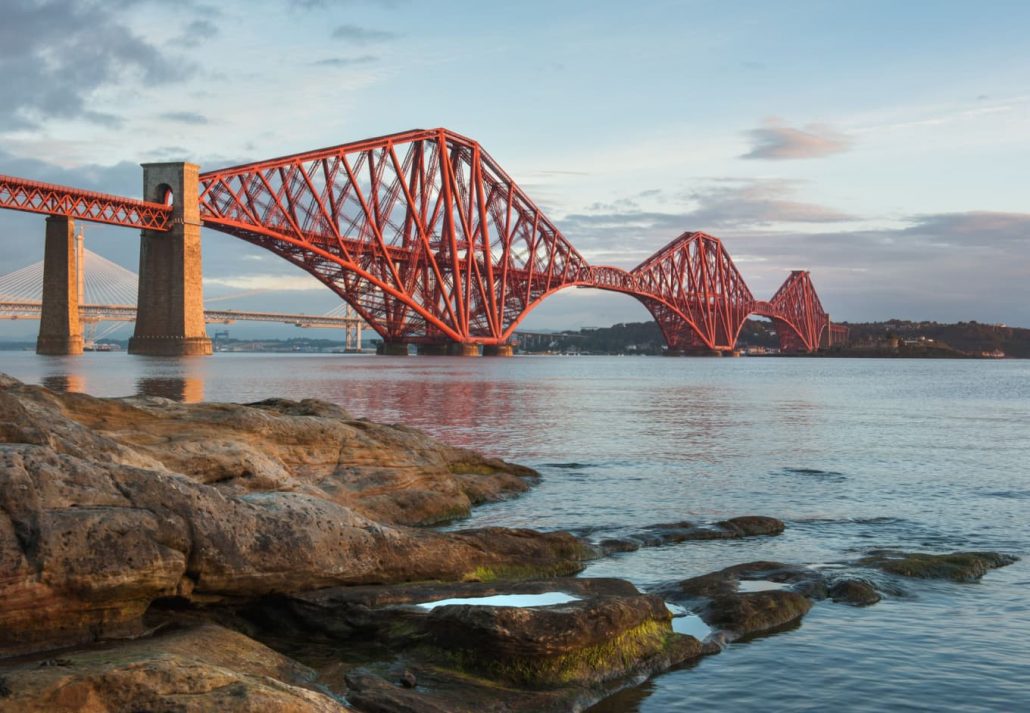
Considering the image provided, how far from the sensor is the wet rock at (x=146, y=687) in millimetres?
4117

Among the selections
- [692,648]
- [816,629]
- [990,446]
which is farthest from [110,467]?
[990,446]

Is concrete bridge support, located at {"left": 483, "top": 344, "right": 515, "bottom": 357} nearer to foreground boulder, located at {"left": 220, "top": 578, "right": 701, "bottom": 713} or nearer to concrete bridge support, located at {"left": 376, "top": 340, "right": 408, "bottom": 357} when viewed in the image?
concrete bridge support, located at {"left": 376, "top": 340, "right": 408, "bottom": 357}

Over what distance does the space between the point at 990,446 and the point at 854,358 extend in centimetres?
15133

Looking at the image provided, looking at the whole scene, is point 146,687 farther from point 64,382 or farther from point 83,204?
point 83,204

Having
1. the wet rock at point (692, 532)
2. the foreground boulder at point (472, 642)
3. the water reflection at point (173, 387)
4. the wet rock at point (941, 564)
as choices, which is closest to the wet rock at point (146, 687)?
the foreground boulder at point (472, 642)

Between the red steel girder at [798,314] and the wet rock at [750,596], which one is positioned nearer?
the wet rock at [750,596]

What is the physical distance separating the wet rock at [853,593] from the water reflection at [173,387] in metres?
21.7

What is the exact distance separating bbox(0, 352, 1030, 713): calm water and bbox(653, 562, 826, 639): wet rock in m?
0.19

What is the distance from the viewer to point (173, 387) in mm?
33344

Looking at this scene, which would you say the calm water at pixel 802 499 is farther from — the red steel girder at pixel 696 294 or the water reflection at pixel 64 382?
the red steel girder at pixel 696 294

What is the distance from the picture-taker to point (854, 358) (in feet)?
543

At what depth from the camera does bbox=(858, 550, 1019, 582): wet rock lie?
8734 mm

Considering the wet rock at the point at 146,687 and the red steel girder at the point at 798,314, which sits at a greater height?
the red steel girder at the point at 798,314

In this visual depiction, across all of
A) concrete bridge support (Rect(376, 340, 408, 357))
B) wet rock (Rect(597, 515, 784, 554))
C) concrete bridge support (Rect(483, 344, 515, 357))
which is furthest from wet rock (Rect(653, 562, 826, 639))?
concrete bridge support (Rect(483, 344, 515, 357))
